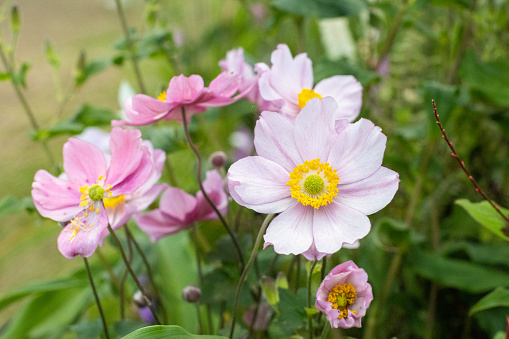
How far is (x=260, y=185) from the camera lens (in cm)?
27

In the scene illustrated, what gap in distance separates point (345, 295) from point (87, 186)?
0.17 meters

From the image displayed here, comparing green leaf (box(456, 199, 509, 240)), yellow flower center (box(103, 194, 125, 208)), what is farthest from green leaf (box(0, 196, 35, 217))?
green leaf (box(456, 199, 509, 240))

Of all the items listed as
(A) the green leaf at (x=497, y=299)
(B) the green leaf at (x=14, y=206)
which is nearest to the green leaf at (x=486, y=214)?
(A) the green leaf at (x=497, y=299)

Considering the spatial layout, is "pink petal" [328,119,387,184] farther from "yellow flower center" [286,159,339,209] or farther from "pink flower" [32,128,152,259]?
"pink flower" [32,128,152,259]

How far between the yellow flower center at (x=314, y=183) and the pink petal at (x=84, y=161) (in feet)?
0.41

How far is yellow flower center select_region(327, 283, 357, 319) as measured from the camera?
253 mm

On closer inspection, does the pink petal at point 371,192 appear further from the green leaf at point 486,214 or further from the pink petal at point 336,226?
the green leaf at point 486,214

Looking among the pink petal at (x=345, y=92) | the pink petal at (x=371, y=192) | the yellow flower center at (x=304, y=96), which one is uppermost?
the yellow flower center at (x=304, y=96)

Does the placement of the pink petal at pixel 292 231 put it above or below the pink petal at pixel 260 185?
below

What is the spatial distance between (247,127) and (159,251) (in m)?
0.47

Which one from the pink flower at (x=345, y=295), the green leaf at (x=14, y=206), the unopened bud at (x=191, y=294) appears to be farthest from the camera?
the green leaf at (x=14, y=206)

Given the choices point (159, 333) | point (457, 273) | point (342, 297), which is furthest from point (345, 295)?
point (457, 273)

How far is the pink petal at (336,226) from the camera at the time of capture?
0.81ft

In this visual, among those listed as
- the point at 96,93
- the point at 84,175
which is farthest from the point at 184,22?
the point at 84,175
